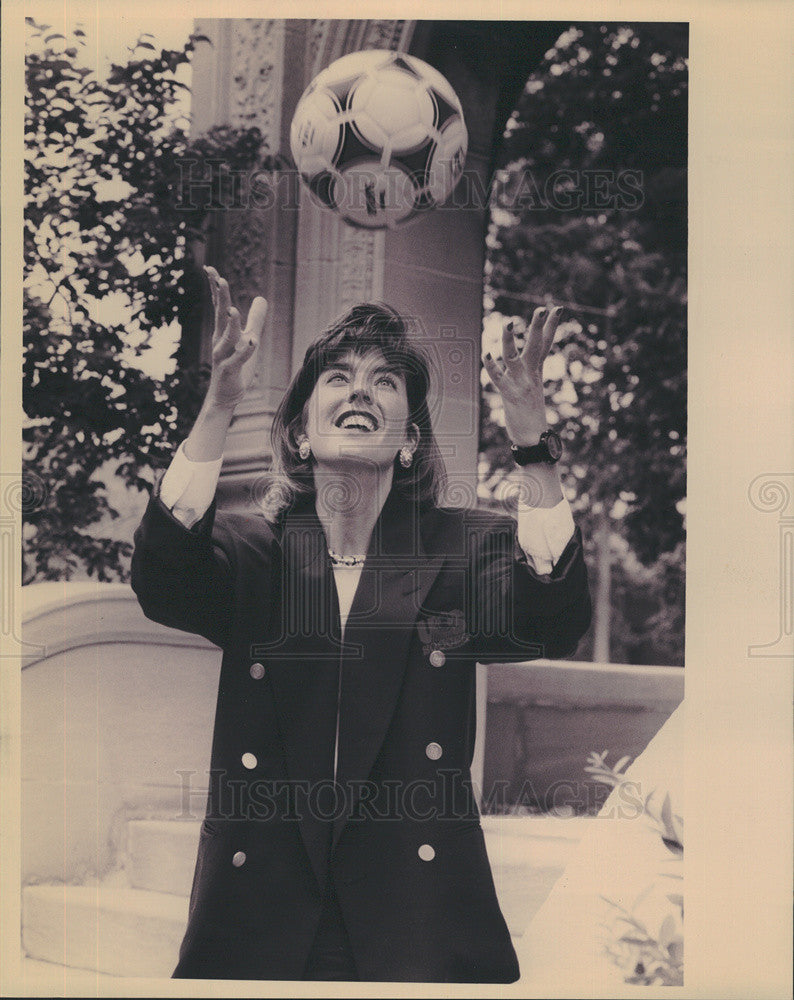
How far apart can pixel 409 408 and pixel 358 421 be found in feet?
0.62

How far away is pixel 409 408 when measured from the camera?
4.88 metres

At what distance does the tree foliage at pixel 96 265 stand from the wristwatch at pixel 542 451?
3.80 feet

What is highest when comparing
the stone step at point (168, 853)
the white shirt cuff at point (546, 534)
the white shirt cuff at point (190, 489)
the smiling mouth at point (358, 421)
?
the smiling mouth at point (358, 421)

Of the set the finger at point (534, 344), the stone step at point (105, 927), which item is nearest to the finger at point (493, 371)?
the finger at point (534, 344)

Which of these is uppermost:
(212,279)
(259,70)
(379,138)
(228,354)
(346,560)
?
(259,70)

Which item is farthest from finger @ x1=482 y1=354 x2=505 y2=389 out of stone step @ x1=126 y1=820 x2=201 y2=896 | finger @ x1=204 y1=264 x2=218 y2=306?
stone step @ x1=126 y1=820 x2=201 y2=896

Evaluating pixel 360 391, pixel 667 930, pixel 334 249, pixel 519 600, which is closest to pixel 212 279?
pixel 334 249

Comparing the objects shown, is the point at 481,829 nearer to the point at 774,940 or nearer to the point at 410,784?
the point at 410,784

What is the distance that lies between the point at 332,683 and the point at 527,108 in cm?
222

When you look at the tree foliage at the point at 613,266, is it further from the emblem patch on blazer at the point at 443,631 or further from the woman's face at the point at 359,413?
the emblem patch on blazer at the point at 443,631

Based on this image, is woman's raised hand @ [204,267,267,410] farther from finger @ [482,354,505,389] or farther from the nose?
finger @ [482,354,505,389]

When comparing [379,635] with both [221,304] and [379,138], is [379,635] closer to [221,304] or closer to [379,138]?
[221,304]

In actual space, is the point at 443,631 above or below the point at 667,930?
above

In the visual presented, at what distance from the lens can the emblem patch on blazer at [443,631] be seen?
15.6ft
